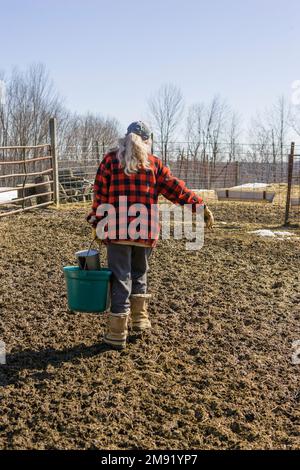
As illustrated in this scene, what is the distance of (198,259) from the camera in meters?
6.14

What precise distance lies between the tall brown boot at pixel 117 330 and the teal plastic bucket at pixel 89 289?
111 millimetres

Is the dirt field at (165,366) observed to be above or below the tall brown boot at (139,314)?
below

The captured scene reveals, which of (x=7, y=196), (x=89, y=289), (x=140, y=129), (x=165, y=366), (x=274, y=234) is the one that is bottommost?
(x=165, y=366)

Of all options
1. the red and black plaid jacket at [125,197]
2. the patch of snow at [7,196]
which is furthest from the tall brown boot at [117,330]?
the patch of snow at [7,196]

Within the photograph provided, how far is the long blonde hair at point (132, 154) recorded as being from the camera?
3.36 metres

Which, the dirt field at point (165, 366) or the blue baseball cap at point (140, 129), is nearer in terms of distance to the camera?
the dirt field at point (165, 366)

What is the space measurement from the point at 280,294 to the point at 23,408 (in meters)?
2.85

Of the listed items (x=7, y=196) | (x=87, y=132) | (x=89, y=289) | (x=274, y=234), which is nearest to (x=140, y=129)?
(x=89, y=289)

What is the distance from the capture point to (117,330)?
3484mm

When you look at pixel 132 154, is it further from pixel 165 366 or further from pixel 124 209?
pixel 165 366

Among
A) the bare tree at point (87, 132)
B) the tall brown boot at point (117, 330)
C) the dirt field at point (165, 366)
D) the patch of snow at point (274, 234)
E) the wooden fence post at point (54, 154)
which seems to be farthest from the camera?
the bare tree at point (87, 132)

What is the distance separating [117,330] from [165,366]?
0.39 metres

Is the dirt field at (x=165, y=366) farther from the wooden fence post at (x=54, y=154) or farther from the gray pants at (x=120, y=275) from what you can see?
the wooden fence post at (x=54, y=154)

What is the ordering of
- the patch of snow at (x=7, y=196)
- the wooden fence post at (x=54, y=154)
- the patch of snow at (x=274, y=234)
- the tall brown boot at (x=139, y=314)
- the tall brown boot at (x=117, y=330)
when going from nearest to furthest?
the tall brown boot at (x=117, y=330) < the tall brown boot at (x=139, y=314) < the patch of snow at (x=274, y=234) < the wooden fence post at (x=54, y=154) < the patch of snow at (x=7, y=196)
